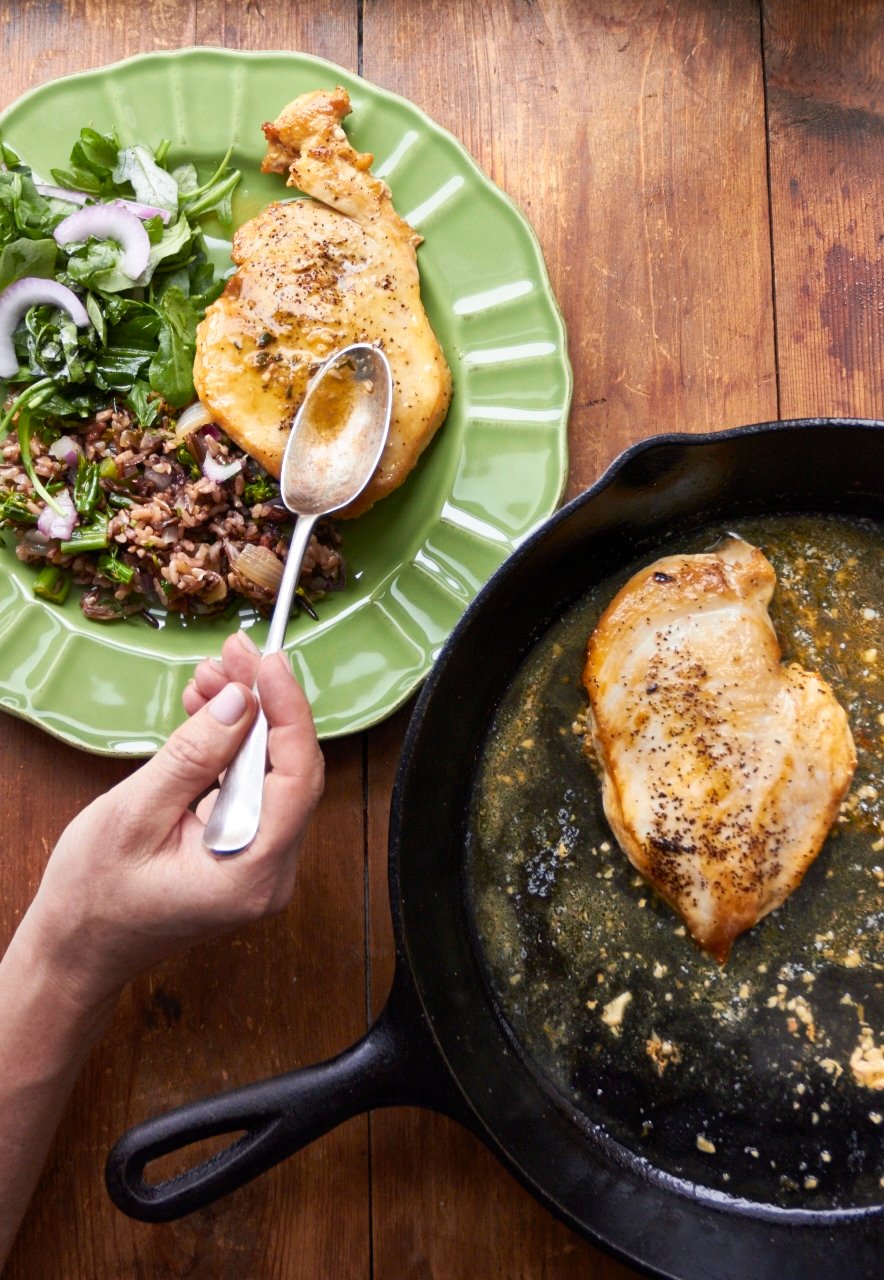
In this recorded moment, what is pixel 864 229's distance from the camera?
1.89 metres

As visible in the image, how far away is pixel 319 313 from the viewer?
1.76m

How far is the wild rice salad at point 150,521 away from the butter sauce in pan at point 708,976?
520mm

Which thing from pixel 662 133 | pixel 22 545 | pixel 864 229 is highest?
pixel 662 133

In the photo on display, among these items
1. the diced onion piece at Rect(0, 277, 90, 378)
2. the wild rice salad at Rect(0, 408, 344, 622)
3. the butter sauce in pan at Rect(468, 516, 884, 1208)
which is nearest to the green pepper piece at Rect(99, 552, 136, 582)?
the wild rice salad at Rect(0, 408, 344, 622)

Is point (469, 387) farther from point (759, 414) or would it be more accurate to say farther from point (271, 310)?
point (759, 414)

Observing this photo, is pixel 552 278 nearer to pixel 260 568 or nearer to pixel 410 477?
pixel 410 477

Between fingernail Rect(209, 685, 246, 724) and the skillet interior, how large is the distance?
248 millimetres

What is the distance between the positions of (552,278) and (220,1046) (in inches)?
58.4

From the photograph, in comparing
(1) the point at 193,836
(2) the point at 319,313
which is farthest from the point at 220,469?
(1) the point at 193,836

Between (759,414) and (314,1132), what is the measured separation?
1392 millimetres

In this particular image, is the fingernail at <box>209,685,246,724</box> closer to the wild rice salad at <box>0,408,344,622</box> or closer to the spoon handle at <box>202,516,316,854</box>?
the spoon handle at <box>202,516,316,854</box>

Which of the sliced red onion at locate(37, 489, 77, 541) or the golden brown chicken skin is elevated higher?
the golden brown chicken skin

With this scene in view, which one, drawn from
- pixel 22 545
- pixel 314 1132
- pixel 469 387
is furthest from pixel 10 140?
pixel 314 1132

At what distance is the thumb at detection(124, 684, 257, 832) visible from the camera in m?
1.39
